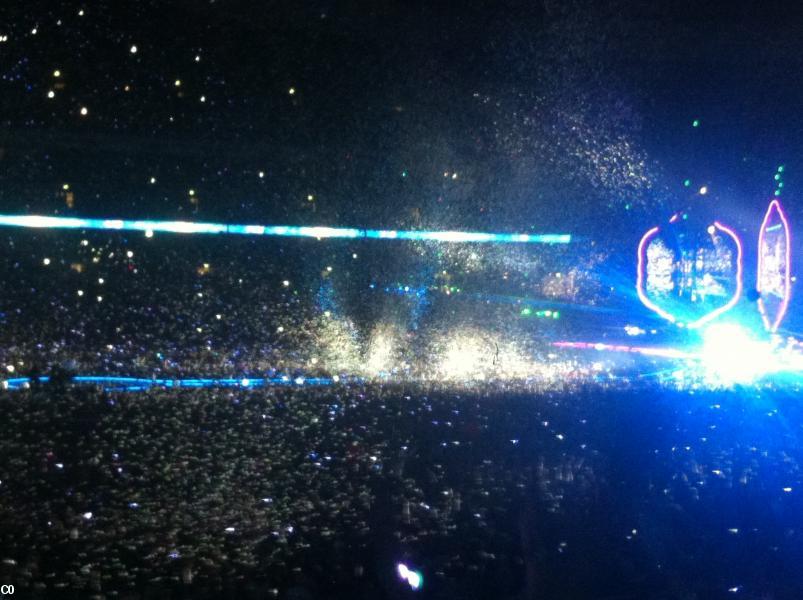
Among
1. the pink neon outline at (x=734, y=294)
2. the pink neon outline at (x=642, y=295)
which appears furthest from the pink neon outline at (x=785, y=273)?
the pink neon outline at (x=642, y=295)

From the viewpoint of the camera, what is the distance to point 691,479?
1.93 metres

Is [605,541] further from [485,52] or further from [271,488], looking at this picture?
[485,52]

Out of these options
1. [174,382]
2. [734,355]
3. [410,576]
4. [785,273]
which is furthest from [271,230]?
[785,273]

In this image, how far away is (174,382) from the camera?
2111 millimetres

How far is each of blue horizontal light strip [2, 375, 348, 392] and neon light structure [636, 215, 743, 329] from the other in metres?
1.25

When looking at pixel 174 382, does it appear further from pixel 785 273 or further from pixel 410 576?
pixel 785 273

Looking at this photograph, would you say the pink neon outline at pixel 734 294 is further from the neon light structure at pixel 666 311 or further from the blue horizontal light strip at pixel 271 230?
the blue horizontal light strip at pixel 271 230

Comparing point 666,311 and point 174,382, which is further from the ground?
point 666,311

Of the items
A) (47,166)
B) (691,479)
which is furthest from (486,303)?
(47,166)

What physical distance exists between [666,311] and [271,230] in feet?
4.96

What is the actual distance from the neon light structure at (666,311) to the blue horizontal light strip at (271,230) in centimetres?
44

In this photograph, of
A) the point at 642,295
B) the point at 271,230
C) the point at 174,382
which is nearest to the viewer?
the point at 174,382

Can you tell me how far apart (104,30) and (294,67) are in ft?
1.77

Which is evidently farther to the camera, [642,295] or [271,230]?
[642,295]
